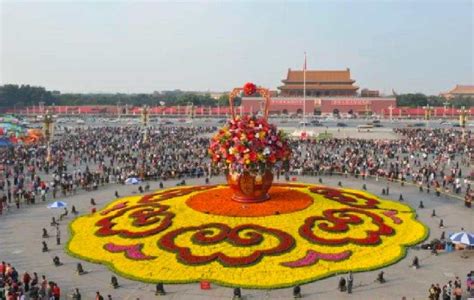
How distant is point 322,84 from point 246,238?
272 ft

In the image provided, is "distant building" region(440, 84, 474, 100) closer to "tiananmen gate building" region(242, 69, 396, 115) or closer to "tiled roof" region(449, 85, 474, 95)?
"tiled roof" region(449, 85, 474, 95)

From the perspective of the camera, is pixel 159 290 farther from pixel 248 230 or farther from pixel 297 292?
pixel 248 230

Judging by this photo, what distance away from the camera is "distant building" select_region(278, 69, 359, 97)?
96562 millimetres

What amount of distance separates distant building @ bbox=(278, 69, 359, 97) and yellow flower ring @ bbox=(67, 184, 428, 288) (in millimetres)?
75951

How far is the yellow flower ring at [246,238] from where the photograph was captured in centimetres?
1603

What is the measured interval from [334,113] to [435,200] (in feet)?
230

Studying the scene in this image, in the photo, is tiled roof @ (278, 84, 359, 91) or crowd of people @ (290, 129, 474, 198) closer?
crowd of people @ (290, 129, 474, 198)

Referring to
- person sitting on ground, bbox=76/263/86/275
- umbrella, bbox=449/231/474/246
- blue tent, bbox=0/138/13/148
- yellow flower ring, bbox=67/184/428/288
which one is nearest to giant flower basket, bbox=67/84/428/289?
yellow flower ring, bbox=67/184/428/288

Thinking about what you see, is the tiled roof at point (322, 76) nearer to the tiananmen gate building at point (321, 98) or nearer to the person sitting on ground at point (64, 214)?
the tiananmen gate building at point (321, 98)

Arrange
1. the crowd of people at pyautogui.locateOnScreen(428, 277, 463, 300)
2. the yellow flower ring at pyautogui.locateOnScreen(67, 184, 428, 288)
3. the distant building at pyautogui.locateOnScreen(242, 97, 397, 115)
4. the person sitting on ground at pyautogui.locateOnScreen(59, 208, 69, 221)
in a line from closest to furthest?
1. the crowd of people at pyautogui.locateOnScreen(428, 277, 463, 300)
2. the yellow flower ring at pyautogui.locateOnScreen(67, 184, 428, 288)
3. the person sitting on ground at pyautogui.locateOnScreen(59, 208, 69, 221)
4. the distant building at pyautogui.locateOnScreen(242, 97, 397, 115)

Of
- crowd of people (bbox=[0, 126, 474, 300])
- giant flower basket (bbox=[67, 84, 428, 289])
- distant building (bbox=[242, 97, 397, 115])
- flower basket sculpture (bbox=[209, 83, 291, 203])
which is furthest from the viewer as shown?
distant building (bbox=[242, 97, 397, 115])


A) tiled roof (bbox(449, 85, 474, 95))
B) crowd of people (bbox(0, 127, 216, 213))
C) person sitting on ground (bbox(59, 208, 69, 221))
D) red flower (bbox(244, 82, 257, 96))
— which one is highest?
tiled roof (bbox(449, 85, 474, 95))

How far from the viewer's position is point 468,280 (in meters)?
14.7

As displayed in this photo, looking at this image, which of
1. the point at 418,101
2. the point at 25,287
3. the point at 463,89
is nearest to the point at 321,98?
the point at 418,101
